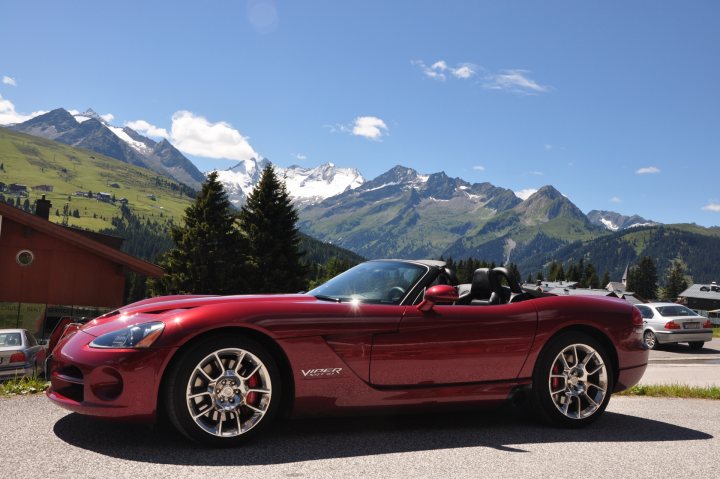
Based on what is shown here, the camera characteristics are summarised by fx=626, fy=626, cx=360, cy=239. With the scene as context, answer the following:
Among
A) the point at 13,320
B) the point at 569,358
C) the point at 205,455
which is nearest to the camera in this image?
the point at 205,455

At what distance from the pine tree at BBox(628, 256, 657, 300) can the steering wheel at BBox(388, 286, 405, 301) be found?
16025 cm

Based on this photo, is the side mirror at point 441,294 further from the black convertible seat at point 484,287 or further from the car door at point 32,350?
the car door at point 32,350

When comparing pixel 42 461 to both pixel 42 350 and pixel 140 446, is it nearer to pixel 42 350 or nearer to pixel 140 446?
pixel 140 446

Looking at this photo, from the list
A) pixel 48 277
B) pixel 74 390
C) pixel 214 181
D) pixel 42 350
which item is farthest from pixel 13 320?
pixel 74 390

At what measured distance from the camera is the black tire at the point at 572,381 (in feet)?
16.4

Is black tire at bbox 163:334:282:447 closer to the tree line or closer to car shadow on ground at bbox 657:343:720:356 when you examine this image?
car shadow on ground at bbox 657:343:720:356

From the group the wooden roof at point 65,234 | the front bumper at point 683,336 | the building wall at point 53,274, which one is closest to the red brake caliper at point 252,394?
the front bumper at point 683,336

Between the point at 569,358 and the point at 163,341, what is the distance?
3235 mm

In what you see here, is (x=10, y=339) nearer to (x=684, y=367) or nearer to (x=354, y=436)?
(x=354, y=436)

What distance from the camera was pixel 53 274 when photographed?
25266mm

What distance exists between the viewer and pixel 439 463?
150 inches

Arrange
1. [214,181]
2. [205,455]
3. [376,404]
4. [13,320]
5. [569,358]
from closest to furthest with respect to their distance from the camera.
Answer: [205,455] → [376,404] → [569,358] → [13,320] → [214,181]

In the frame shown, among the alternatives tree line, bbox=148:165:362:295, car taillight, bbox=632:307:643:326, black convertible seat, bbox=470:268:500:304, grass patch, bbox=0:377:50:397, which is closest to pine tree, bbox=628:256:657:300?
tree line, bbox=148:165:362:295

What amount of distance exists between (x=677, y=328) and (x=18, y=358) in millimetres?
18410
